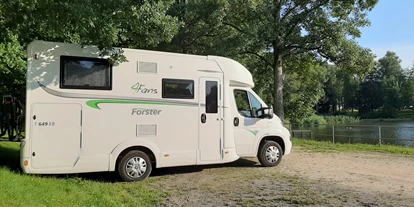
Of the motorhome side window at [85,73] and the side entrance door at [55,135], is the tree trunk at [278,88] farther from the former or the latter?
the side entrance door at [55,135]

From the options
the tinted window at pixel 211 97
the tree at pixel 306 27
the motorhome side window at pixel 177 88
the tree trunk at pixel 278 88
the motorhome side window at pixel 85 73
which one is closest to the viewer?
the motorhome side window at pixel 85 73

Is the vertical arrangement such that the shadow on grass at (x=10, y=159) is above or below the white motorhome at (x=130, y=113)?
below

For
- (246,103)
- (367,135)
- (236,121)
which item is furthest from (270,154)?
(367,135)

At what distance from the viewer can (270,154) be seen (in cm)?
902

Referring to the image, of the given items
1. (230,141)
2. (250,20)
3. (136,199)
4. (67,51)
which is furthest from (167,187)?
(250,20)

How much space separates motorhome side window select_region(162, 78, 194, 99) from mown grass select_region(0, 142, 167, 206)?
73.9 inches

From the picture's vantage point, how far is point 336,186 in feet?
22.4

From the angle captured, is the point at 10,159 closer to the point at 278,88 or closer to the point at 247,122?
the point at 247,122

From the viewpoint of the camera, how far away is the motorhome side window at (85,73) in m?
6.74

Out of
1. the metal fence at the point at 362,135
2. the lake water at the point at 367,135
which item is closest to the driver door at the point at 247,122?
the lake water at the point at 367,135

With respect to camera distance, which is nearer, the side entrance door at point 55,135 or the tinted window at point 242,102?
the side entrance door at point 55,135

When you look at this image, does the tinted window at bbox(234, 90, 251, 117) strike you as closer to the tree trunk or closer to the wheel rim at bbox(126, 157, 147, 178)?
the wheel rim at bbox(126, 157, 147, 178)

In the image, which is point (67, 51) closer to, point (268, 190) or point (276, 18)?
point (268, 190)

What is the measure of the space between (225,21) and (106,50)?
1065 centimetres
